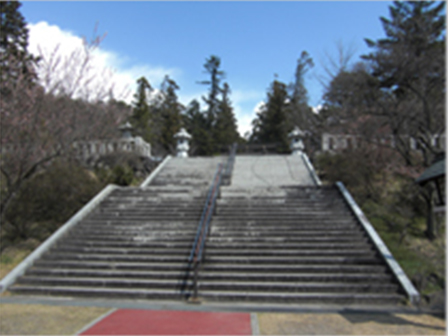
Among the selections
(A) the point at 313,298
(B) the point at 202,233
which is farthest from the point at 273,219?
(A) the point at 313,298

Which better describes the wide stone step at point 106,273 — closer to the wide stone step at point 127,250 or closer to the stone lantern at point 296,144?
the wide stone step at point 127,250

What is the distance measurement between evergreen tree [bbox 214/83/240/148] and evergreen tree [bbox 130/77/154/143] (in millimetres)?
8164

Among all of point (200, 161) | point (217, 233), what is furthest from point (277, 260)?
point (200, 161)

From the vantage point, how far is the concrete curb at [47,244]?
25.2ft

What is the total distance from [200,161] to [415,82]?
11374 mm

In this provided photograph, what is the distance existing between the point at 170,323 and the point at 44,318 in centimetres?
222

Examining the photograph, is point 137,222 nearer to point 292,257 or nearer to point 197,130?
point 292,257

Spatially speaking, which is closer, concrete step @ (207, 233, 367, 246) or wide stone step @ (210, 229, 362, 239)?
concrete step @ (207, 233, 367, 246)

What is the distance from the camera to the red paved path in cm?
530

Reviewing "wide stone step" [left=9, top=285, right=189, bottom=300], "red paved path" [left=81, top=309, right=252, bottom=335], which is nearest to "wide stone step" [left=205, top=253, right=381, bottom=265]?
"wide stone step" [left=9, top=285, right=189, bottom=300]

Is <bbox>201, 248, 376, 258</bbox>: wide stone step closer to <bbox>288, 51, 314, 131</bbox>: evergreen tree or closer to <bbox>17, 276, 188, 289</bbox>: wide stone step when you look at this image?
<bbox>17, 276, 188, 289</bbox>: wide stone step

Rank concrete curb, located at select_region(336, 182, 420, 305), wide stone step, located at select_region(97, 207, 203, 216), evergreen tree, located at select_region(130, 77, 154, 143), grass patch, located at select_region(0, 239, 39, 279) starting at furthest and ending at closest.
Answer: evergreen tree, located at select_region(130, 77, 154, 143) → wide stone step, located at select_region(97, 207, 203, 216) → grass patch, located at select_region(0, 239, 39, 279) → concrete curb, located at select_region(336, 182, 420, 305)

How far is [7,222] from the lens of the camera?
10.8 m

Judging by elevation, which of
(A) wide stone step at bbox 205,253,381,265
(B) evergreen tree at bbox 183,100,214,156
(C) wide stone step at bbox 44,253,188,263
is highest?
(B) evergreen tree at bbox 183,100,214,156
